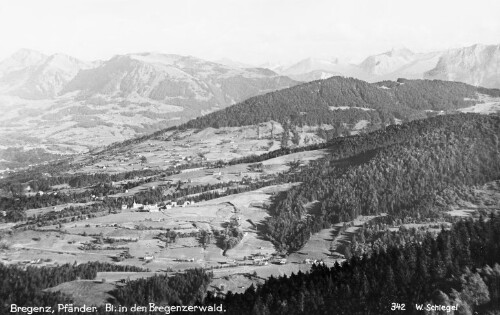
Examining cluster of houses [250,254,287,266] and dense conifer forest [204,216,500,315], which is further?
cluster of houses [250,254,287,266]

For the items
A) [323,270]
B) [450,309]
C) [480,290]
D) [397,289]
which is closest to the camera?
[450,309]

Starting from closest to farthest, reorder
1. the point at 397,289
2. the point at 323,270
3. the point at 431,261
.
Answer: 1. the point at 397,289
2. the point at 431,261
3. the point at 323,270

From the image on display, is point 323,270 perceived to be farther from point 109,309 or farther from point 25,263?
point 25,263

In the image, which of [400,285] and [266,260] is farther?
[266,260]

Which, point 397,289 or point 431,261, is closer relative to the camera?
point 397,289

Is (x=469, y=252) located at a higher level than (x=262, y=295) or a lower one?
higher

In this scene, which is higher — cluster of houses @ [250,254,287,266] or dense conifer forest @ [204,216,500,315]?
dense conifer forest @ [204,216,500,315]

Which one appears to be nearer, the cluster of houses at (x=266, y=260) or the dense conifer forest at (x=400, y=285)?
the dense conifer forest at (x=400, y=285)

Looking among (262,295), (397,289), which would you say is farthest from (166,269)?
(397,289)

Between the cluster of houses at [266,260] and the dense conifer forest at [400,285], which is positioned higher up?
the dense conifer forest at [400,285]

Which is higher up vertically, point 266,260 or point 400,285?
point 400,285
